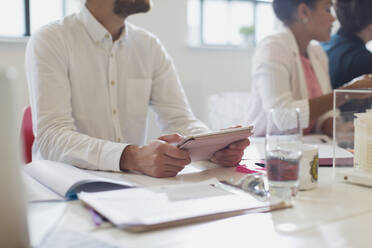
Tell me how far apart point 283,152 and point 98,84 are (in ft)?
3.33

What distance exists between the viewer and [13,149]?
0.58 m

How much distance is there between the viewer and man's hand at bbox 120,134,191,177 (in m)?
1.11

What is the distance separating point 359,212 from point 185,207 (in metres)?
0.32

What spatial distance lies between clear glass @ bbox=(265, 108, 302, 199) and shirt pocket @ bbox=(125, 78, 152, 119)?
977 mm

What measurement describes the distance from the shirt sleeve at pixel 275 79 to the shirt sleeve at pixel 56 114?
943 mm

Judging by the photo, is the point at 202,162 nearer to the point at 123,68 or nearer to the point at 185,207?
the point at 185,207

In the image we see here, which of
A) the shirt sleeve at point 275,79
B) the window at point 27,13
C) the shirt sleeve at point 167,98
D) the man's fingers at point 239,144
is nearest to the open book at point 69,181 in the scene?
the man's fingers at point 239,144

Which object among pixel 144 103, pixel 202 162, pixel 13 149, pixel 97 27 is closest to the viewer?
pixel 13 149

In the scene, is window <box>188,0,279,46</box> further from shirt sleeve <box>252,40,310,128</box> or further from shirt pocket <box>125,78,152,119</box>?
shirt pocket <box>125,78,152,119</box>

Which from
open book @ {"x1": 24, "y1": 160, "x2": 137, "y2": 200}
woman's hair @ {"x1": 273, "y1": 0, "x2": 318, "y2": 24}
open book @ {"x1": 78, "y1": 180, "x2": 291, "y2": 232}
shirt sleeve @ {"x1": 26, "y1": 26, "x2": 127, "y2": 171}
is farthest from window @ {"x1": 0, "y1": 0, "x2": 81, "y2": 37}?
open book @ {"x1": 78, "y1": 180, "x2": 291, "y2": 232}

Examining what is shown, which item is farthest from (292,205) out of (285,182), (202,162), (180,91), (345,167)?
(180,91)

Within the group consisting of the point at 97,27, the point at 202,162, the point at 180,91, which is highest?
the point at 97,27

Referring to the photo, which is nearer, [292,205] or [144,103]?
[292,205]

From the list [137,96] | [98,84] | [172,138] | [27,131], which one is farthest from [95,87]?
[172,138]
